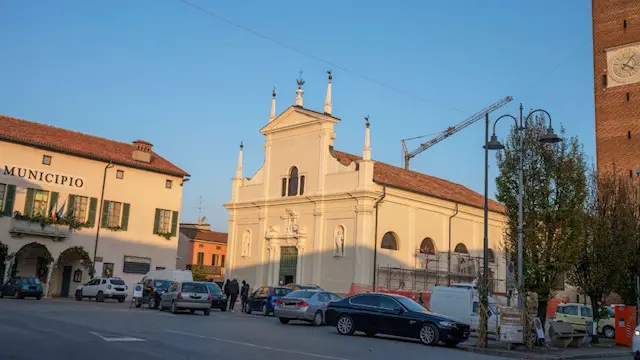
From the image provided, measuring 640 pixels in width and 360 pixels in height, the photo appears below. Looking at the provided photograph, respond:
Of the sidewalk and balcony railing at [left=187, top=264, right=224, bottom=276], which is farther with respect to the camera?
balcony railing at [left=187, top=264, right=224, bottom=276]

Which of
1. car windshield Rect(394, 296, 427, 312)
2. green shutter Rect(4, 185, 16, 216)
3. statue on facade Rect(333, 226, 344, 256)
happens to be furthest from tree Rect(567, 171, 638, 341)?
green shutter Rect(4, 185, 16, 216)

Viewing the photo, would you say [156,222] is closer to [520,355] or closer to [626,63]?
[520,355]

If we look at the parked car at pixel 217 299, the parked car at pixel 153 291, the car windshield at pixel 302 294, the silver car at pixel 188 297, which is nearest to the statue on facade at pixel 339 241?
the parked car at pixel 217 299

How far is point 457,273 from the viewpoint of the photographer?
4088 cm

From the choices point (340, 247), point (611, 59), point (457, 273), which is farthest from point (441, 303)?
point (611, 59)

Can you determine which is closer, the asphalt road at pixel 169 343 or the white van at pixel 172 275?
the asphalt road at pixel 169 343

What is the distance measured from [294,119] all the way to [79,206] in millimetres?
14900

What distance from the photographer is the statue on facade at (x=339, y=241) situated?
38.3m

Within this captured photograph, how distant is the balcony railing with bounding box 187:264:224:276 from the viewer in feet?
233

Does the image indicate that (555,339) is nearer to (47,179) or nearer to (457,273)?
(457,273)

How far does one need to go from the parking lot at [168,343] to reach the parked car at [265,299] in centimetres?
1073

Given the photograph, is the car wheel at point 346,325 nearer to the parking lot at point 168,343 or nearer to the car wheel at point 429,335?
the parking lot at point 168,343

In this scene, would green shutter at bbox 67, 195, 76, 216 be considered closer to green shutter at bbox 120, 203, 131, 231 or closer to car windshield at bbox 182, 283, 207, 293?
green shutter at bbox 120, 203, 131, 231

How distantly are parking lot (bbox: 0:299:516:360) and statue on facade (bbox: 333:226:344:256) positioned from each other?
64.6 ft
